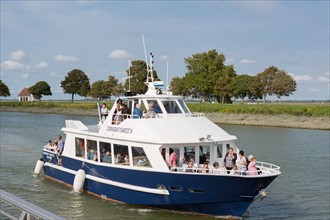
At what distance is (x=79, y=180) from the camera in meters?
18.8

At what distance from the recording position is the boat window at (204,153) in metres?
16.9

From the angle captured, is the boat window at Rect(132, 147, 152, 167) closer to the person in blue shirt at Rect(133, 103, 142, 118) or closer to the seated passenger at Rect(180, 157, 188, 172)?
the seated passenger at Rect(180, 157, 188, 172)

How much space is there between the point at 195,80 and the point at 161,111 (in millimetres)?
82902

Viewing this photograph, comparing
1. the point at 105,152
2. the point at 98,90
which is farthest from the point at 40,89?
the point at 105,152

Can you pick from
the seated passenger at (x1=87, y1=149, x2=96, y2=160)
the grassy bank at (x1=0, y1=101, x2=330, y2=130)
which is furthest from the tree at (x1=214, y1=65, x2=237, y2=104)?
the seated passenger at (x1=87, y1=149, x2=96, y2=160)

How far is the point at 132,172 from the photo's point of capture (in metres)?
16.4

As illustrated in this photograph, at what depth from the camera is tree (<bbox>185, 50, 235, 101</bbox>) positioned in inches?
3949

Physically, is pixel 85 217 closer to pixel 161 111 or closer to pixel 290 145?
pixel 161 111

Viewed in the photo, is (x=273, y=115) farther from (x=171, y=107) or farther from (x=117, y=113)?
(x=117, y=113)

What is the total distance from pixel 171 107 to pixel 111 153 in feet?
10.6

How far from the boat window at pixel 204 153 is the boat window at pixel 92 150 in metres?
4.73

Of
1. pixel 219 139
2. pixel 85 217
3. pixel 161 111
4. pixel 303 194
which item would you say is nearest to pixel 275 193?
pixel 303 194

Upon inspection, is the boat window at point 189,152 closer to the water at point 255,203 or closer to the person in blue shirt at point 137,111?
the water at point 255,203

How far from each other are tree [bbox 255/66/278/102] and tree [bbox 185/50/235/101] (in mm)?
7722
